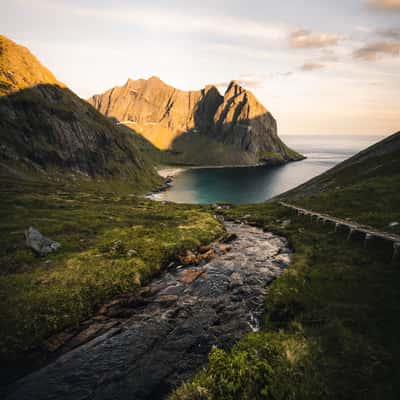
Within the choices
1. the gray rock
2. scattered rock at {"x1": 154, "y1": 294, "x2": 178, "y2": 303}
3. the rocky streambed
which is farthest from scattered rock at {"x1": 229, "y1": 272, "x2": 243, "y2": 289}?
the gray rock

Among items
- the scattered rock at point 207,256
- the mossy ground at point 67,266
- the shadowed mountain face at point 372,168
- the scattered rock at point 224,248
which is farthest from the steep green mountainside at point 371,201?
the mossy ground at point 67,266

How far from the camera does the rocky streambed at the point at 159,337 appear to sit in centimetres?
1234

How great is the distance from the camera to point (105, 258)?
88.9 feet

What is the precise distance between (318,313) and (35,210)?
53.3m

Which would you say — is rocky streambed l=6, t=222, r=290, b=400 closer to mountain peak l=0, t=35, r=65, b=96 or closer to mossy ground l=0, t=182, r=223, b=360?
mossy ground l=0, t=182, r=223, b=360

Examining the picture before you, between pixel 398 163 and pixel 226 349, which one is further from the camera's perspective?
pixel 398 163

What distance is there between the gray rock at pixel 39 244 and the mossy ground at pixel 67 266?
683mm

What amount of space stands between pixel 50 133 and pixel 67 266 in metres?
149

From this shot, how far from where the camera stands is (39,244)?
93.0 feet

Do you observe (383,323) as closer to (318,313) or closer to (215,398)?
(318,313)

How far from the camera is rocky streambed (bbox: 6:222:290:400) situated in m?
12.3

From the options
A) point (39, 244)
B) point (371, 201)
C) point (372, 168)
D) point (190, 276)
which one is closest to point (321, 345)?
point (190, 276)

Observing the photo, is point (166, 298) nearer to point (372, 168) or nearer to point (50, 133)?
point (372, 168)

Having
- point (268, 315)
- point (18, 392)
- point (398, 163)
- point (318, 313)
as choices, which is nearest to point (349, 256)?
point (318, 313)
